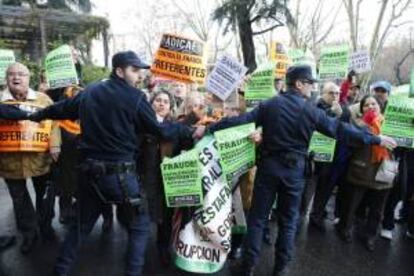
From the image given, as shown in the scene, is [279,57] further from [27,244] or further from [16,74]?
[27,244]

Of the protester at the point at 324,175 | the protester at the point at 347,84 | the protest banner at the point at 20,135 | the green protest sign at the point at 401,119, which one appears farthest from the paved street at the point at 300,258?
the protester at the point at 347,84

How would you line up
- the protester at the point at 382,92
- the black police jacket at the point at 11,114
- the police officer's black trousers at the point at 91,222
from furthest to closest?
the protester at the point at 382,92 → the black police jacket at the point at 11,114 → the police officer's black trousers at the point at 91,222

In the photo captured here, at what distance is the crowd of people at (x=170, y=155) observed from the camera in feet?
13.2

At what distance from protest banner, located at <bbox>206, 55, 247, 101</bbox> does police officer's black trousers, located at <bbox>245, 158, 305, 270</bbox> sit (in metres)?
1.08

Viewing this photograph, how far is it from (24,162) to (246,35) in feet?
38.7

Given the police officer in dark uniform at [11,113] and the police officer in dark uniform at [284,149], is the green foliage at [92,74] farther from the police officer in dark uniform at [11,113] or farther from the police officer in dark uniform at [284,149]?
the police officer in dark uniform at [284,149]

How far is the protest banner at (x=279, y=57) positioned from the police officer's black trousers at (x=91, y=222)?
3178 mm

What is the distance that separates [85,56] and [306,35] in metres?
11.2

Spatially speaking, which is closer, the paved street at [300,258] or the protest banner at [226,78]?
the paved street at [300,258]

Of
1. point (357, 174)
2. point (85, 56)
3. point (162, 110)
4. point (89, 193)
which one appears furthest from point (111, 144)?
point (85, 56)

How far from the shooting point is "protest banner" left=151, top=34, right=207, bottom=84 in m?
5.78

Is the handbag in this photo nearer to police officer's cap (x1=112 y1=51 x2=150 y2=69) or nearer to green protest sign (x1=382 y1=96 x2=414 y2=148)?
→ green protest sign (x1=382 y1=96 x2=414 y2=148)

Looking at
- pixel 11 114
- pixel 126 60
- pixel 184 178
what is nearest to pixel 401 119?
pixel 184 178

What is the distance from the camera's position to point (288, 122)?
434 cm
